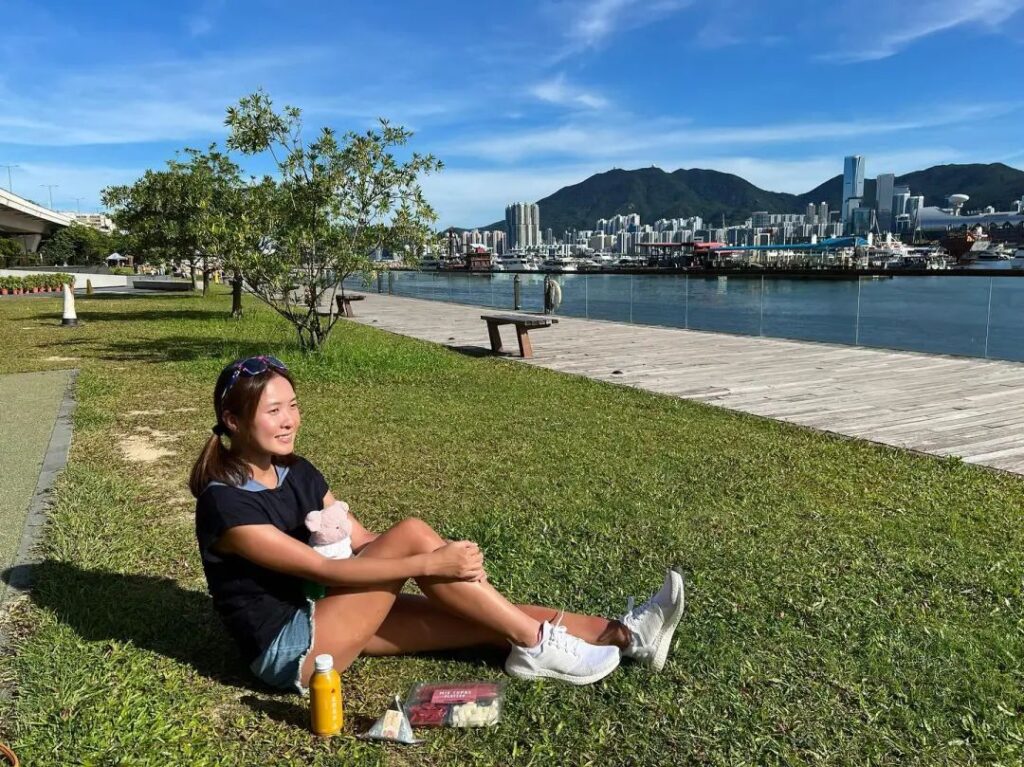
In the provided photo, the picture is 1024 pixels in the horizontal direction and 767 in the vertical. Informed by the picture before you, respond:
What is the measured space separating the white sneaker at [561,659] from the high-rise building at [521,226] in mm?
174046

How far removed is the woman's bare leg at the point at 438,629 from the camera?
2703mm

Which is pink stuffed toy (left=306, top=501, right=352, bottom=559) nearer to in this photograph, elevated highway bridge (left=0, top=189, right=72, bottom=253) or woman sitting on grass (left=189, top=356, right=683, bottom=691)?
woman sitting on grass (left=189, top=356, right=683, bottom=691)

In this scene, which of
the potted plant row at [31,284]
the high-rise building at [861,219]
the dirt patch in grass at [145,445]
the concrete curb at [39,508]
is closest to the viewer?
the concrete curb at [39,508]

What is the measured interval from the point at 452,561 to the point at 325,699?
0.58 m

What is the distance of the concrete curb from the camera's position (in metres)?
3.47

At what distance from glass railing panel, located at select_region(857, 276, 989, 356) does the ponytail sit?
37.9 ft

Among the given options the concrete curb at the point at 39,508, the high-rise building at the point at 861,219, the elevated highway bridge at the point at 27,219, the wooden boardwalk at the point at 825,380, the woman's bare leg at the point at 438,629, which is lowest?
the wooden boardwalk at the point at 825,380

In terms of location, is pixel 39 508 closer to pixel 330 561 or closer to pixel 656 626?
pixel 330 561

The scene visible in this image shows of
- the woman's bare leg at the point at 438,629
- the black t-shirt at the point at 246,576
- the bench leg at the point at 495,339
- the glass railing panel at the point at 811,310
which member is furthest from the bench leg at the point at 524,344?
the black t-shirt at the point at 246,576

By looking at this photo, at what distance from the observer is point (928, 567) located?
3.58 m

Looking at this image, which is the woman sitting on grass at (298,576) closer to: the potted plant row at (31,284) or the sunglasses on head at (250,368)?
the sunglasses on head at (250,368)

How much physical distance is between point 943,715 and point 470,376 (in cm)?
736

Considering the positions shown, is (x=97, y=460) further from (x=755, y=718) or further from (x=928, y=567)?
(x=928, y=567)

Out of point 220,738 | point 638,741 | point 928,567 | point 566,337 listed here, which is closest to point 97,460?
point 220,738
